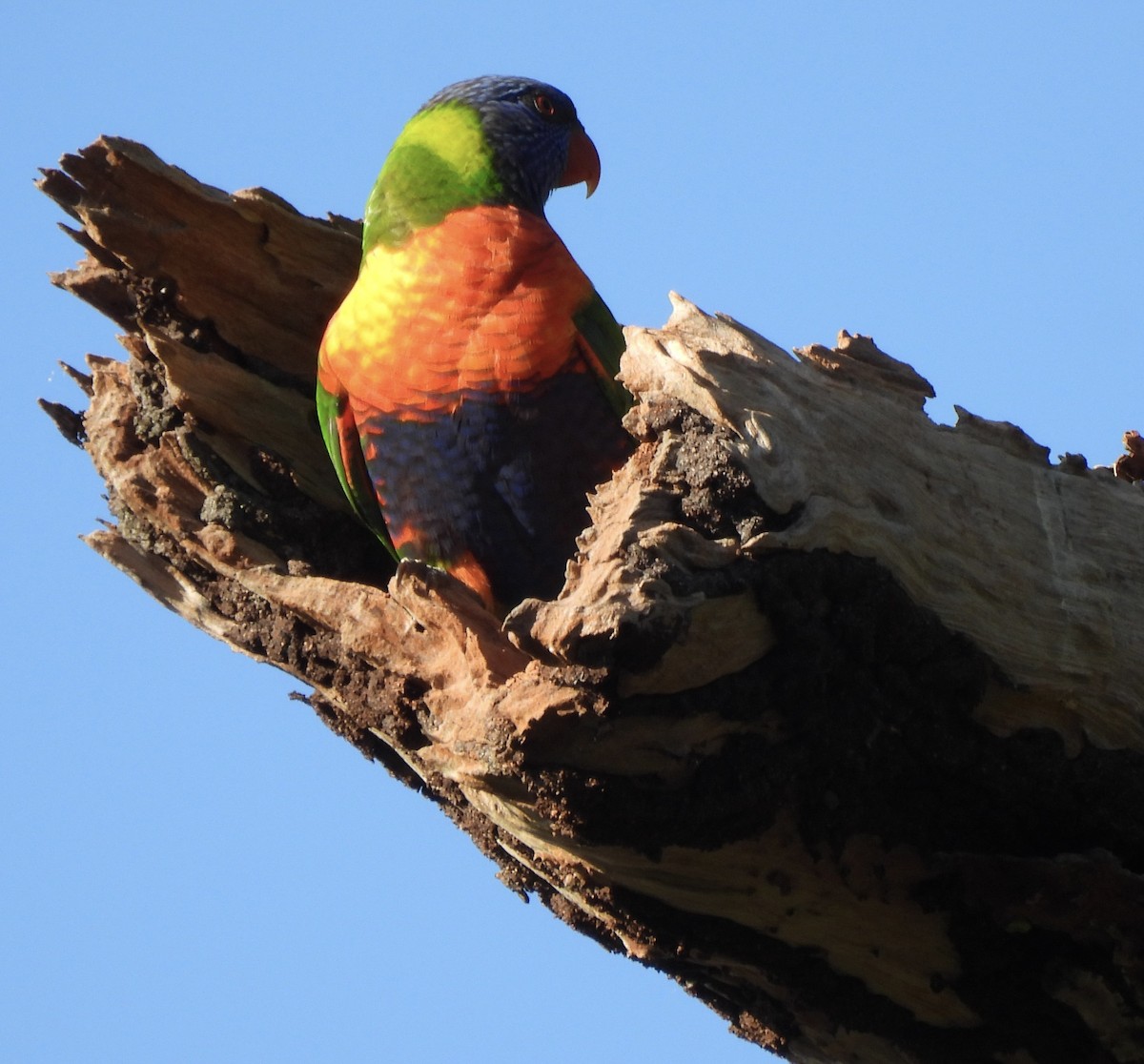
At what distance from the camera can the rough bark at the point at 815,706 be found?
250 cm

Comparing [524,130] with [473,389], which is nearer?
[473,389]

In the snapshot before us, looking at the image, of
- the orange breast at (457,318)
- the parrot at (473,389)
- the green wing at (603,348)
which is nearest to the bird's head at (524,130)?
the parrot at (473,389)

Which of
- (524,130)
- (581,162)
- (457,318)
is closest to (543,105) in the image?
(524,130)

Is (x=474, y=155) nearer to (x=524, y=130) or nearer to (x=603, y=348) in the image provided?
(x=524, y=130)

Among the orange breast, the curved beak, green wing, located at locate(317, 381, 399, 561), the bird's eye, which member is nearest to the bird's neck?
the orange breast

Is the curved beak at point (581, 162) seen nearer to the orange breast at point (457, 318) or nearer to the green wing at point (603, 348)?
the orange breast at point (457, 318)

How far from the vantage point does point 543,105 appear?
503 cm

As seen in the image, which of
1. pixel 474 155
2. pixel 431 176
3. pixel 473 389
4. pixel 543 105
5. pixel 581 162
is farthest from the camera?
pixel 581 162

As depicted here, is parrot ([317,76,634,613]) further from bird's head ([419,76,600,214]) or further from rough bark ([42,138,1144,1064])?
rough bark ([42,138,1144,1064])

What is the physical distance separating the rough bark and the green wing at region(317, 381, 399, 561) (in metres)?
0.69

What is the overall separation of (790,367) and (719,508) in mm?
588

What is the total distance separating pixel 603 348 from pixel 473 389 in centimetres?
41

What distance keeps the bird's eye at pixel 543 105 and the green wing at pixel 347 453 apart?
160 centimetres

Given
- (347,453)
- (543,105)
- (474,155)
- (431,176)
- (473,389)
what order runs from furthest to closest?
(543,105), (474,155), (431,176), (347,453), (473,389)
